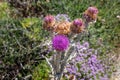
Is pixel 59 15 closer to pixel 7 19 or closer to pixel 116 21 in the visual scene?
pixel 7 19

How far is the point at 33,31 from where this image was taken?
13.3ft

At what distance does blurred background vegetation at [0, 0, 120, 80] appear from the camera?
3781mm

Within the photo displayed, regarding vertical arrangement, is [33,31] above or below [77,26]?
below

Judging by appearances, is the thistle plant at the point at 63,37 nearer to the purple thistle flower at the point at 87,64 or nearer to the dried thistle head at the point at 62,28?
the dried thistle head at the point at 62,28

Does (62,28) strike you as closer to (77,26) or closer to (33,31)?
(77,26)

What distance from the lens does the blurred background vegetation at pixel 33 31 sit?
3781 mm

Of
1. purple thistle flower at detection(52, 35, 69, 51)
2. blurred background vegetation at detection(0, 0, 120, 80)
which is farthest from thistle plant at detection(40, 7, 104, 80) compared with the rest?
blurred background vegetation at detection(0, 0, 120, 80)

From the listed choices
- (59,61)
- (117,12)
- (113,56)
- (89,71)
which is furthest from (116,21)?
(59,61)

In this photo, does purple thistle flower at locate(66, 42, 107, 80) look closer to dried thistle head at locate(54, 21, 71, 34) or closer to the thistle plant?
the thistle plant

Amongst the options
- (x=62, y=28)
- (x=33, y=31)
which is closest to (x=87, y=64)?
(x=33, y=31)

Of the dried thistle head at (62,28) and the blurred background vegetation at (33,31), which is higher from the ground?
the dried thistle head at (62,28)

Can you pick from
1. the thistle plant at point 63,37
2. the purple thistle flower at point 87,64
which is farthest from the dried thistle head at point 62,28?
the purple thistle flower at point 87,64

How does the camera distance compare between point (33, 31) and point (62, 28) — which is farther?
point (33, 31)

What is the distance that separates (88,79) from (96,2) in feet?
5.26
